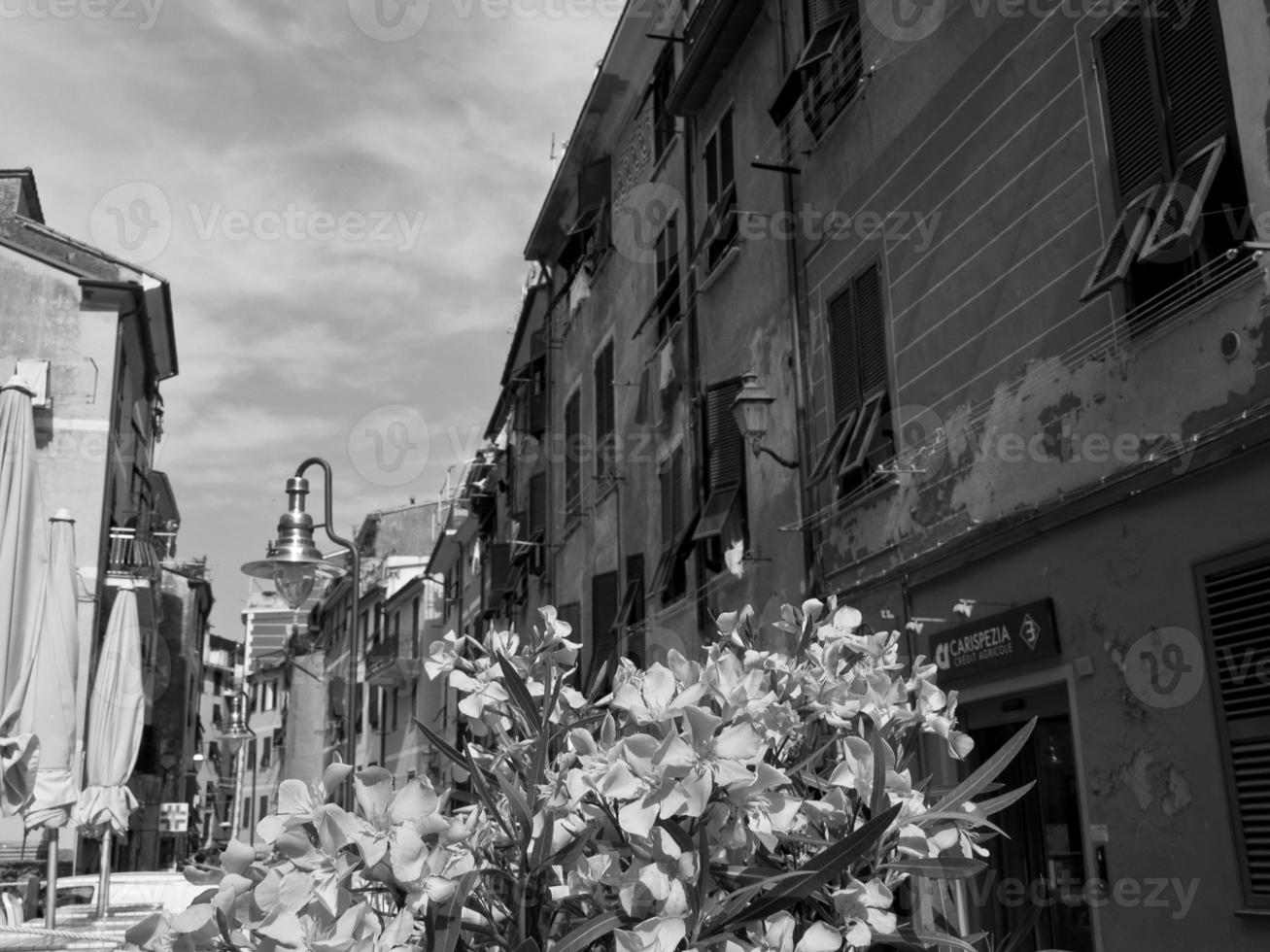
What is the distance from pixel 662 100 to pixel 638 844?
54.1ft

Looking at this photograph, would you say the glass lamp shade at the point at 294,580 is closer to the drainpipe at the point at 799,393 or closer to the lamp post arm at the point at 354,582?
the lamp post arm at the point at 354,582

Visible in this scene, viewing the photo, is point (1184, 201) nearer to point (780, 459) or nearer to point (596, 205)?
point (780, 459)

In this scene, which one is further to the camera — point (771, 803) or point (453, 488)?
point (453, 488)

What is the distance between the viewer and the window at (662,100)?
55.4 feet

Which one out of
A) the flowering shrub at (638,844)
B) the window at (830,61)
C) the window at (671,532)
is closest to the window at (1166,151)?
the window at (830,61)

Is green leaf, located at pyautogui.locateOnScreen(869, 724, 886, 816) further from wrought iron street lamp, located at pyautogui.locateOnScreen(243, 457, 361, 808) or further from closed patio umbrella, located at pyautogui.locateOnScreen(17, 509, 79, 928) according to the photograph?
closed patio umbrella, located at pyautogui.locateOnScreen(17, 509, 79, 928)

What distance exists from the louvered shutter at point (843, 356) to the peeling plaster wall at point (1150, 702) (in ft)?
9.66

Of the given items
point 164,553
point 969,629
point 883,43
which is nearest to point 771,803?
Answer: point 969,629

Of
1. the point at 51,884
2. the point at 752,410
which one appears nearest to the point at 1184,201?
the point at 752,410

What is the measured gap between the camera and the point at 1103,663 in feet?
23.0

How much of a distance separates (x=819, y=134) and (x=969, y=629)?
4.97m

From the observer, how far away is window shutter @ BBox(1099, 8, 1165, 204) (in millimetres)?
6801

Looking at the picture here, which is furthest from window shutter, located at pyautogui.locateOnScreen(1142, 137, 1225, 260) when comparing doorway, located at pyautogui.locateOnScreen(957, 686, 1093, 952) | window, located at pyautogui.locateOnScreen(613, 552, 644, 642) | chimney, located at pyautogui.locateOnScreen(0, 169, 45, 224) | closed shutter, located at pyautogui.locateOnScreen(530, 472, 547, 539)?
chimney, located at pyautogui.locateOnScreen(0, 169, 45, 224)

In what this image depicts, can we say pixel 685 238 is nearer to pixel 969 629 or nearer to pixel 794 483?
pixel 794 483
